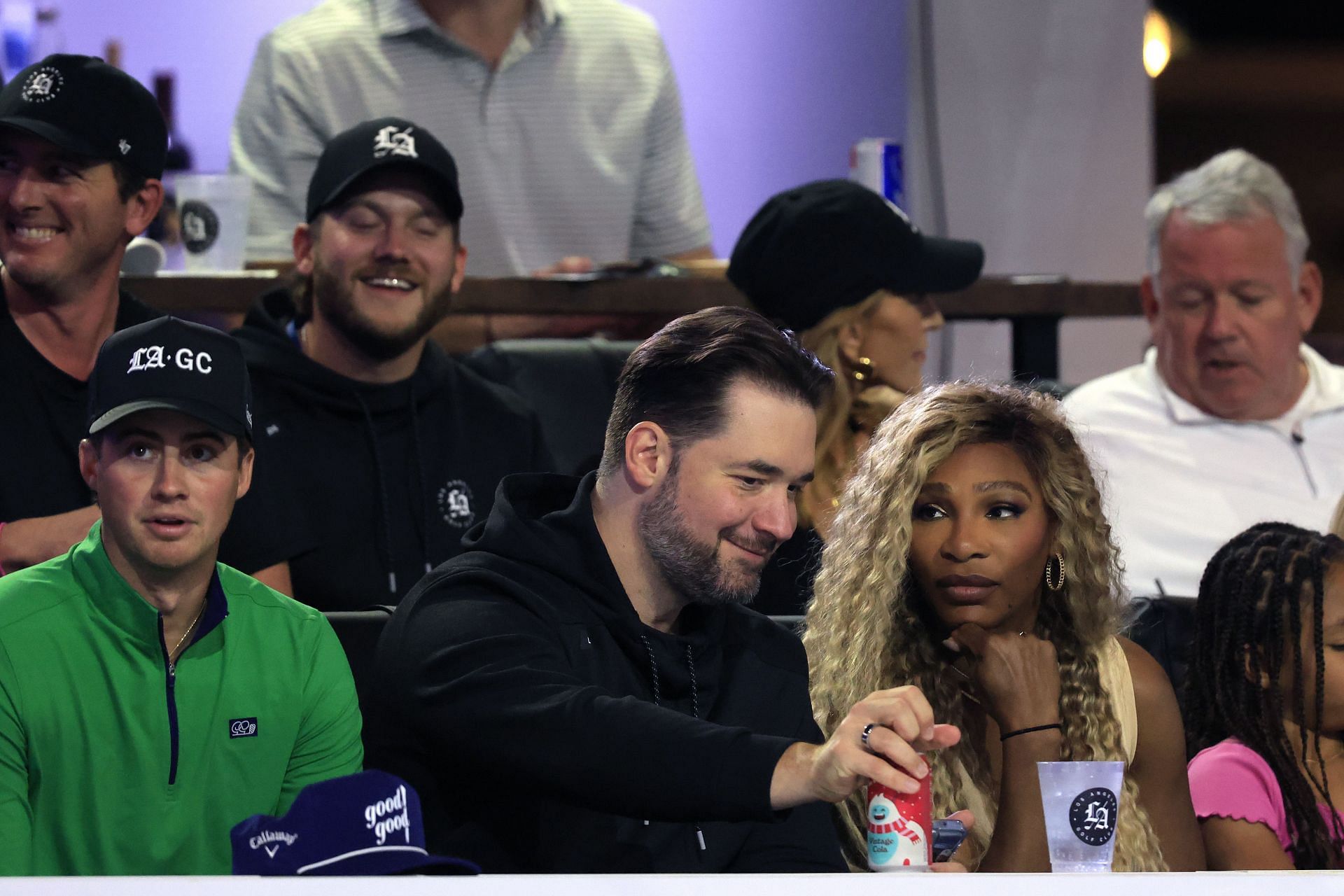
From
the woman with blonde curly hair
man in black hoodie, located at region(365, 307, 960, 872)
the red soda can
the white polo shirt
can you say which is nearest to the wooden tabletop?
the white polo shirt

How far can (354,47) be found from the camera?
3.98m

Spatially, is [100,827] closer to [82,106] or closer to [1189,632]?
[82,106]

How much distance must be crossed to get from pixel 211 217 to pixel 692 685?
1.74m

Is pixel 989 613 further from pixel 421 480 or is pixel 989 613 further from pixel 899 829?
pixel 421 480

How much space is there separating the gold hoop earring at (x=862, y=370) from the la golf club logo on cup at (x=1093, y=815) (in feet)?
4.30

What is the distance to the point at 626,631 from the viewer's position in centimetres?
203

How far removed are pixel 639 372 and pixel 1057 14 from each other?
12.5 ft

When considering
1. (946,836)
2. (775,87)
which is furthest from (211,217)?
(775,87)

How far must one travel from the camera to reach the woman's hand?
7.07 feet

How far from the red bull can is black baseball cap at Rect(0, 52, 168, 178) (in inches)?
65.4

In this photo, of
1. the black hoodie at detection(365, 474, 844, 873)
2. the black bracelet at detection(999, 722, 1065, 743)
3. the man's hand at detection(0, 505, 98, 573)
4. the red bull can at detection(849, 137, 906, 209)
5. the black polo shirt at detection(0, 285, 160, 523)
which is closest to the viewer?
the black hoodie at detection(365, 474, 844, 873)

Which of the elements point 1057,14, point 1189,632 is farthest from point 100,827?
point 1057,14

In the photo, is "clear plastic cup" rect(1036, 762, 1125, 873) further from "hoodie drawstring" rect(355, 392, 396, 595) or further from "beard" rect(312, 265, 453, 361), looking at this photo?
"beard" rect(312, 265, 453, 361)

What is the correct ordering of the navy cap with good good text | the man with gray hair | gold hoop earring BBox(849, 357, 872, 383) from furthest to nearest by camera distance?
the man with gray hair → gold hoop earring BBox(849, 357, 872, 383) → the navy cap with good good text
